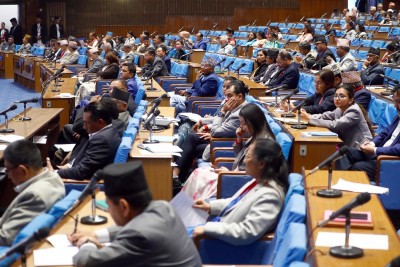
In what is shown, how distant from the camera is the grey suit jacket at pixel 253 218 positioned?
148 inches

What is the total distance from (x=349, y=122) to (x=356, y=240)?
3.02 metres

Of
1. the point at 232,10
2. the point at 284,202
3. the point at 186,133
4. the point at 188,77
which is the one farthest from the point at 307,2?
the point at 284,202

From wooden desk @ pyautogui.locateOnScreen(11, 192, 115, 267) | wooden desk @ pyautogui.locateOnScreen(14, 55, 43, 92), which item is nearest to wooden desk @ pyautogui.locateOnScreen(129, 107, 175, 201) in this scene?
wooden desk @ pyautogui.locateOnScreen(11, 192, 115, 267)

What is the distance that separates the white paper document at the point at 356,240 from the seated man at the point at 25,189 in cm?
150

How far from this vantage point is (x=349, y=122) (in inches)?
242

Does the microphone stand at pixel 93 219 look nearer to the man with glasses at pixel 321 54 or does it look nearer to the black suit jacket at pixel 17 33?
the man with glasses at pixel 321 54

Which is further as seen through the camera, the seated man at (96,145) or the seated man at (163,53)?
the seated man at (163,53)

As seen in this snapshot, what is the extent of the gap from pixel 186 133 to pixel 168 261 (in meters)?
4.77

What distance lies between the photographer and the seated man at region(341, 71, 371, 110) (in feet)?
23.6

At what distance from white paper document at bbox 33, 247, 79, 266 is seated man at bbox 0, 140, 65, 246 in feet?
1.40

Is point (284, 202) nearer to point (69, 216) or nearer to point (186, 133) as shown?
point (69, 216)

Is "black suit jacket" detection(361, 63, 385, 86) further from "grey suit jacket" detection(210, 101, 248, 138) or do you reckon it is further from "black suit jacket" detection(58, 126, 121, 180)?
"black suit jacket" detection(58, 126, 121, 180)

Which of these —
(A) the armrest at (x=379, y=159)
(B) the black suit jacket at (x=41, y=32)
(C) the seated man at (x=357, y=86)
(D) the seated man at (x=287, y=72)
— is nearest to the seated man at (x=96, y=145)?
Result: (A) the armrest at (x=379, y=159)

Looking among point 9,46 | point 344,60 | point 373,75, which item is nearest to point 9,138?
point 373,75
